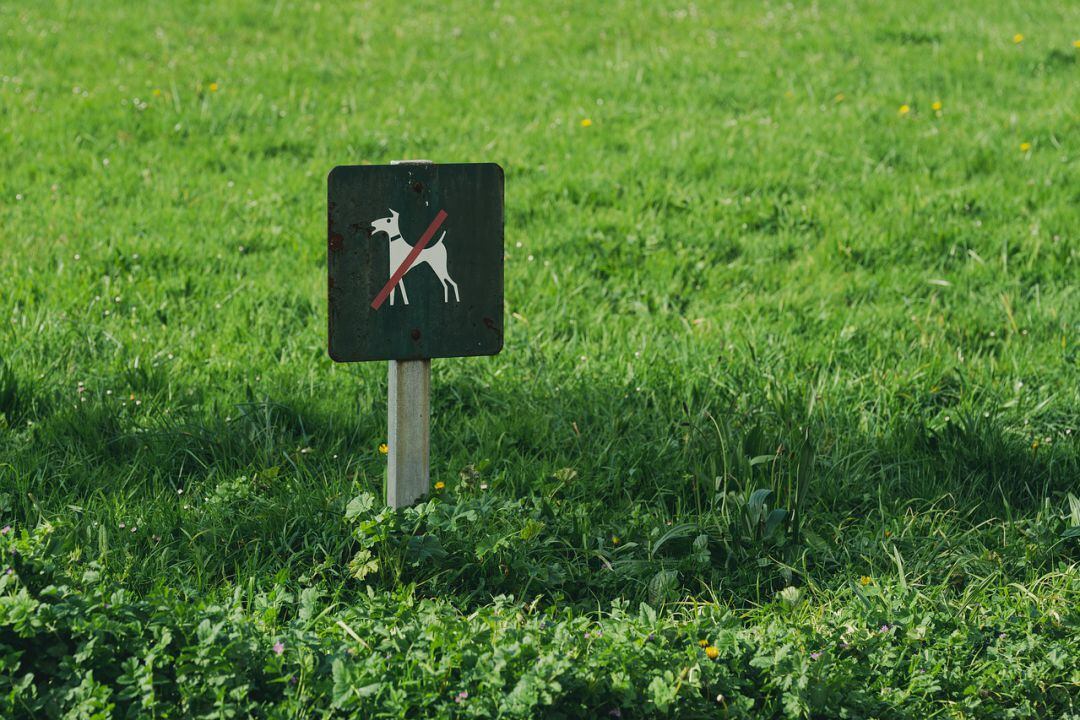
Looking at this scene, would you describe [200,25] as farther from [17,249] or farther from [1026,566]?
[1026,566]

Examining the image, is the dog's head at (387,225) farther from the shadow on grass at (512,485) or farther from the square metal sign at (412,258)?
the shadow on grass at (512,485)

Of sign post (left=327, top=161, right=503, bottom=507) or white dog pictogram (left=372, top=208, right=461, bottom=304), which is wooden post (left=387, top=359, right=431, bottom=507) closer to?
sign post (left=327, top=161, right=503, bottom=507)

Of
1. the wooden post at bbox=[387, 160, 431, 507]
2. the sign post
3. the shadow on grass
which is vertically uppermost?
the sign post

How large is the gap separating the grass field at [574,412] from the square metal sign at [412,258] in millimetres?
505

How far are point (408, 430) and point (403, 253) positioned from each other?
1.71 feet

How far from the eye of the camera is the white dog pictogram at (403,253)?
2.97 metres

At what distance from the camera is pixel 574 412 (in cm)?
406

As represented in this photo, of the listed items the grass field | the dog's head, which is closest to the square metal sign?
the dog's head

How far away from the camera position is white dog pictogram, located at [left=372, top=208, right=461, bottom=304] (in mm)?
2967

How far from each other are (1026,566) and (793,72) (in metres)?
5.69

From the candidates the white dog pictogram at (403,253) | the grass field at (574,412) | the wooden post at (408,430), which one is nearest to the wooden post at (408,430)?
the wooden post at (408,430)

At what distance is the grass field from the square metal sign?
0.50 meters

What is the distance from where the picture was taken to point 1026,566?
330 centimetres

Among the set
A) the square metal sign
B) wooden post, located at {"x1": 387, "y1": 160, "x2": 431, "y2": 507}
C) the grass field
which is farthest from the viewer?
wooden post, located at {"x1": 387, "y1": 160, "x2": 431, "y2": 507}
